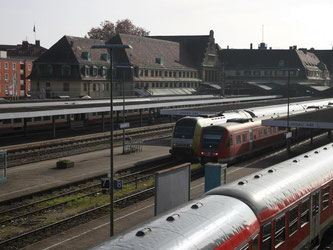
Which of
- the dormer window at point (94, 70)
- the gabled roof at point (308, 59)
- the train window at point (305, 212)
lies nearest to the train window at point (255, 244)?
the train window at point (305, 212)

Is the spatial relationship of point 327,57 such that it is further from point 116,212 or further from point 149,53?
point 116,212

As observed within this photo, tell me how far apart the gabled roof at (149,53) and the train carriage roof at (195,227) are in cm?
7989

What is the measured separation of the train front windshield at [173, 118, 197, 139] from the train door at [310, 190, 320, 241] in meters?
20.1

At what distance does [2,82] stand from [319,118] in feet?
241

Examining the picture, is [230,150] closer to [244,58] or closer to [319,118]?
[319,118]

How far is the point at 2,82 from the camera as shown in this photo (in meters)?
99.7

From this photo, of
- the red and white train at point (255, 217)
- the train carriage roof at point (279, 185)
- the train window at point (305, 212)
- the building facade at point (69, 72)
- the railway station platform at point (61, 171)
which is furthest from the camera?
the building facade at point (69, 72)

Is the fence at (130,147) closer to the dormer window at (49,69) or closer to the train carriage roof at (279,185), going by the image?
the train carriage roof at (279,185)

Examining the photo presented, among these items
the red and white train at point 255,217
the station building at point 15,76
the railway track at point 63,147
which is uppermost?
the station building at point 15,76

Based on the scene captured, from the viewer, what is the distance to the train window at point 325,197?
17.9 meters

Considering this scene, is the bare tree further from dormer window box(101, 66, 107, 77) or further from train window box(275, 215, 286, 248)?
train window box(275, 215, 286, 248)

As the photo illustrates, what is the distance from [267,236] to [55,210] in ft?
46.8

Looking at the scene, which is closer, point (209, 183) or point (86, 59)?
point (209, 183)

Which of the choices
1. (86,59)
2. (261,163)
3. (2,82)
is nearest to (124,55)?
(86,59)
